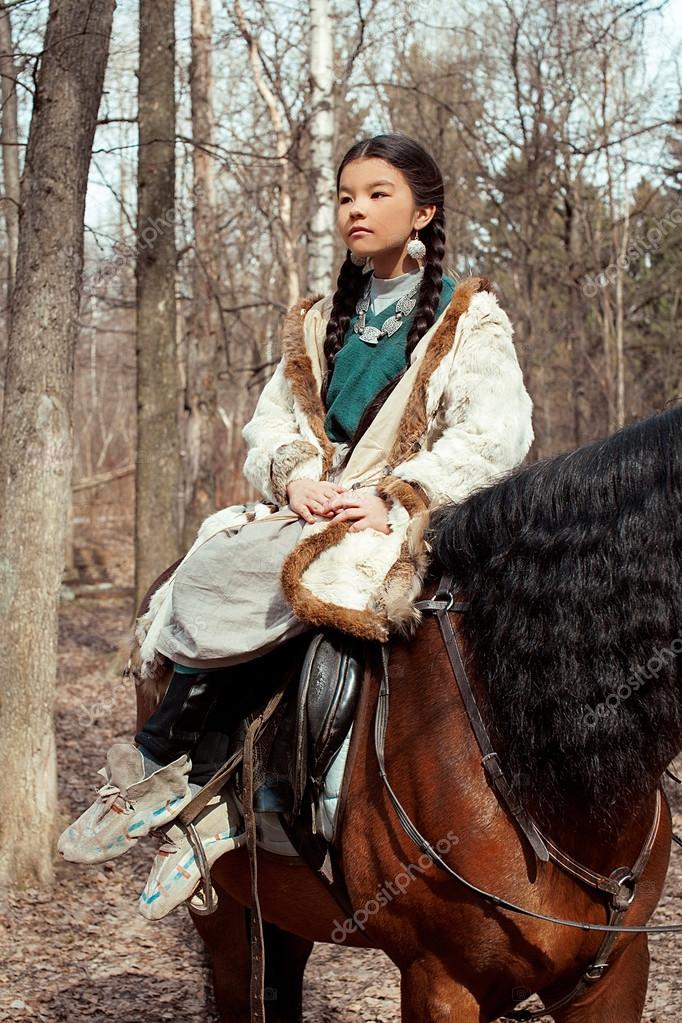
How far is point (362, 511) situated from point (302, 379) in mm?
538

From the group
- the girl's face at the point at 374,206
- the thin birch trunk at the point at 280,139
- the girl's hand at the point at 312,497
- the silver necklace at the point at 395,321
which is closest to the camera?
the girl's hand at the point at 312,497

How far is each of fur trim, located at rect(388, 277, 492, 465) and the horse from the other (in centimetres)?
20

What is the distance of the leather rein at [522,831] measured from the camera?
7.98 feet

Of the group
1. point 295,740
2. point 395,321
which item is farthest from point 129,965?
point 395,321

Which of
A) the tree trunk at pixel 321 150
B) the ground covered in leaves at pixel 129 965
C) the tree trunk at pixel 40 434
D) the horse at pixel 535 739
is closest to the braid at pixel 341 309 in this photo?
the horse at pixel 535 739

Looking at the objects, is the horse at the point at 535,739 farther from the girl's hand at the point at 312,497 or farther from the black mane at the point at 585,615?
the girl's hand at the point at 312,497

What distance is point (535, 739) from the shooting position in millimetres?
2432

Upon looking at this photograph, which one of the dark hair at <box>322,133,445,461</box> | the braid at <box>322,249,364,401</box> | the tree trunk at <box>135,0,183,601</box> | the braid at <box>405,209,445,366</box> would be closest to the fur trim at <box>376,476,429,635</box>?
the dark hair at <box>322,133,445,461</box>

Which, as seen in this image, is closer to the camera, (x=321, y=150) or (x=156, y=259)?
(x=156, y=259)

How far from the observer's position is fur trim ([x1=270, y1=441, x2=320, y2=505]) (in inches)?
117

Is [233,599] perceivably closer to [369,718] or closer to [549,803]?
[369,718]

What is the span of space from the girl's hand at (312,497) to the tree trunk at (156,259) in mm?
7042

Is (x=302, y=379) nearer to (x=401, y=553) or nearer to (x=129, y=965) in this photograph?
(x=401, y=553)

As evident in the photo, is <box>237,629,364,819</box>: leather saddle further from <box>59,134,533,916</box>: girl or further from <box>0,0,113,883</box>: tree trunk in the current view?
<box>0,0,113,883</box>: tree trunk
